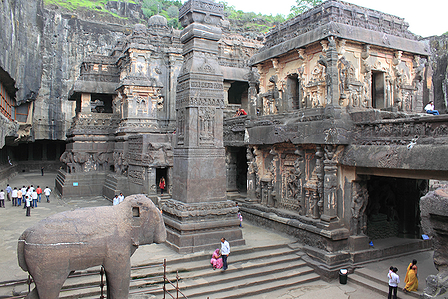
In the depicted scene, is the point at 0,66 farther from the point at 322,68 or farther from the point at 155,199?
the point at 322,68

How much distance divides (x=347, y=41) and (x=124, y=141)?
1403 cm

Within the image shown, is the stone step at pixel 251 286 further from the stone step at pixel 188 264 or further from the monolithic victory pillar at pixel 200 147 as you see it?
the monolithic victory pillar at pixel 200 147

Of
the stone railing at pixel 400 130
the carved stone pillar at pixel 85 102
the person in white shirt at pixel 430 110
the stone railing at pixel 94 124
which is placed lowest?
the stone railing at pixel 400 130

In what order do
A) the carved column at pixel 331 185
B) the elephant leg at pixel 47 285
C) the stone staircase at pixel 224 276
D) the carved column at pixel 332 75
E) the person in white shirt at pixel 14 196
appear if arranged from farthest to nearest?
the person in white shirt at pixel 14 196
the carved column at pixel 332 75
the carved column at pixel 331 185
the stone staircase at pixel 224 276
the elephant leg at pixel 47 285

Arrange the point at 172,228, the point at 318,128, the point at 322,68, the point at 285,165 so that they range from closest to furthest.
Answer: the point at 172,228 → the point at 318,128 → the point at 322,68 → the point at 285,165

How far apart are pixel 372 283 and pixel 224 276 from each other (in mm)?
4234

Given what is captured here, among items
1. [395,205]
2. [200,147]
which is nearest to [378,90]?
[395,205]

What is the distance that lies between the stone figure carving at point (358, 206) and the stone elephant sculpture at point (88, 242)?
6801 millimetres

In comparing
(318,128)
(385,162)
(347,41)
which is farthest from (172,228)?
(347,41)

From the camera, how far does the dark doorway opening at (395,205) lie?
39.2ft

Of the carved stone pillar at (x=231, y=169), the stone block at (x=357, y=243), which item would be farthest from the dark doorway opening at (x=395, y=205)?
the carved stone pillar at (x=231, y=169)

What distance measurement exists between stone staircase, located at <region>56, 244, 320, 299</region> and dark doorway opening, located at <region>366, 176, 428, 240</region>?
381cm

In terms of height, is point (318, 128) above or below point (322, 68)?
below

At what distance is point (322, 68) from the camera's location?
11.2 metres
